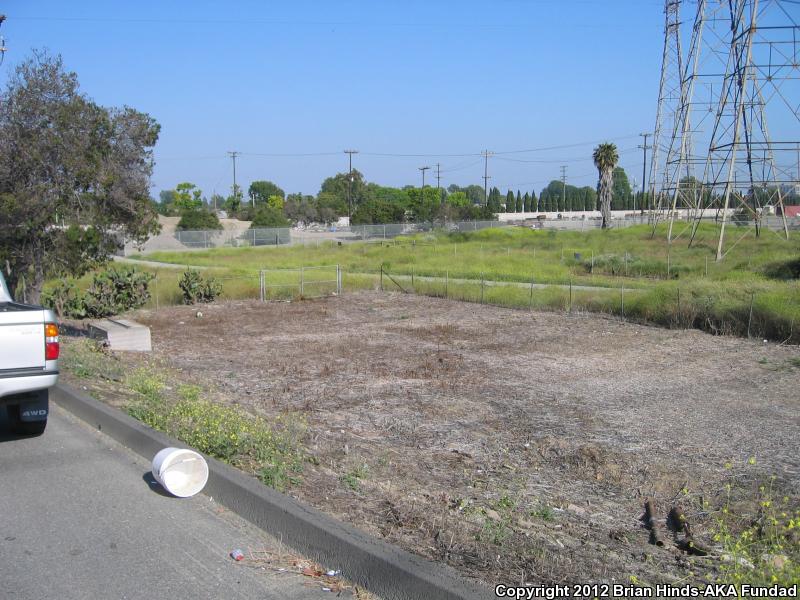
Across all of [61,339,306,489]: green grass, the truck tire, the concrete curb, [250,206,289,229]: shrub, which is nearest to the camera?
the concrete curb

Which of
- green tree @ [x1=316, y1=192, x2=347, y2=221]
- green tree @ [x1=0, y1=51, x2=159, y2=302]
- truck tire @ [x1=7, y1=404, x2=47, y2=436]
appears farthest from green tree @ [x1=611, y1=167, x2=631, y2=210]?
truck tire @ [x1=7, y1=404, x2=47, y2=436]

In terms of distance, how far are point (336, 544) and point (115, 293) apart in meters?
20.7

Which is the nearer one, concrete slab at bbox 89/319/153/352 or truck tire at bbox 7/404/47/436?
truck tire at bbox 7/404/47/436

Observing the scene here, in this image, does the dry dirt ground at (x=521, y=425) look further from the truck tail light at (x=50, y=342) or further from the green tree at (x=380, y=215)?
the green tree at (x=380, y=215)

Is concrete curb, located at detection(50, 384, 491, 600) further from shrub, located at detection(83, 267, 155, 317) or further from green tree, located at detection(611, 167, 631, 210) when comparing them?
green tree, located at detection(611, 167, 631, 210)

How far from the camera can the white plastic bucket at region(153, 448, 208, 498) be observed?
20.7 ft

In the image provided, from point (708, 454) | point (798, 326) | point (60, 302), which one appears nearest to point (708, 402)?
point (708, 454)

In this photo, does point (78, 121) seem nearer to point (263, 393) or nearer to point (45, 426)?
point (263, 393)

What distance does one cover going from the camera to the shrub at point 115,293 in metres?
23.2

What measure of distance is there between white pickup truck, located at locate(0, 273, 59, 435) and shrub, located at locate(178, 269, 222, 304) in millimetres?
19770

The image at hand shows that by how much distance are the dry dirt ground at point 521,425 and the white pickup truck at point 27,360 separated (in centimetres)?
293

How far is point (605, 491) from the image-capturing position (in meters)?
8.03

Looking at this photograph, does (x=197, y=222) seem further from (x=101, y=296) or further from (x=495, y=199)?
(x=495, y=199)

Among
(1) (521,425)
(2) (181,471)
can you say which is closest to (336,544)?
(2) (181,471)
